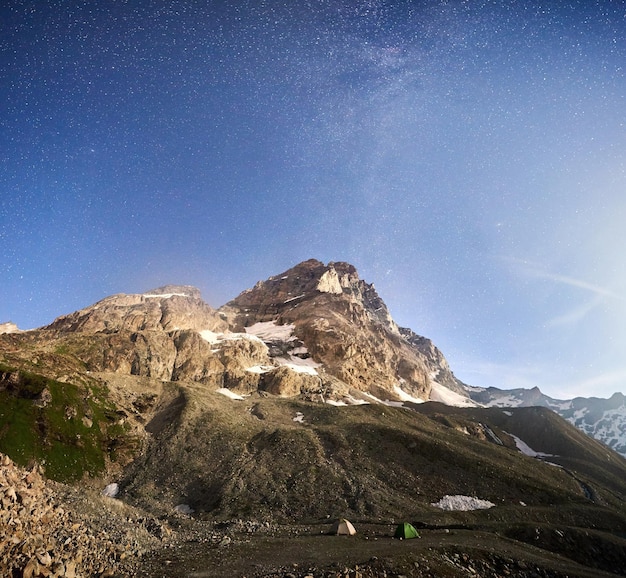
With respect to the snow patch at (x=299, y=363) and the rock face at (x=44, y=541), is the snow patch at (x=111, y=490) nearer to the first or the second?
the rock face at (x=44, y=541)

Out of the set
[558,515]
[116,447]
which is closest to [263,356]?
[116,447]

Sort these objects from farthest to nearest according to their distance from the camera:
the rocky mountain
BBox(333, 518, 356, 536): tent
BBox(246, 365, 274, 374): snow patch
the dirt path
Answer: BBox(246, 365, 274, 374): snow patch < BBox(333, 518, 356, 536): tent < the rocky mountain < the dirt path

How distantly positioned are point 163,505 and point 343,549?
36.5m

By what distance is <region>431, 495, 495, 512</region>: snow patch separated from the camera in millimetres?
55188

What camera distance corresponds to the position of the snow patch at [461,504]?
55.2 m

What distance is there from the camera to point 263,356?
17500 centimetres

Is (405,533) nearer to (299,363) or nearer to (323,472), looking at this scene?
(323,472)

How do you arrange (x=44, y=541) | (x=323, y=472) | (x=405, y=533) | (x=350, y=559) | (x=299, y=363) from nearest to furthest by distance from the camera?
(x=44, y=541) → (x=350, y=559) → (x=405, y=533) → (x=323, y=472) → (x=299, y=363)

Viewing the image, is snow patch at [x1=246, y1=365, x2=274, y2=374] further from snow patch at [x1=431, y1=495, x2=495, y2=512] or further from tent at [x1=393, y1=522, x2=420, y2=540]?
tent at [x1=393, y1=522, x2=420, y2=540]

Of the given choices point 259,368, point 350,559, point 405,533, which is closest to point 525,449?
point 259,368

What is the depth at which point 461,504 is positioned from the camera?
56156 mm

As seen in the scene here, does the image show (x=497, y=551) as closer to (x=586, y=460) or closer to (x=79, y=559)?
(x=79, y=559)

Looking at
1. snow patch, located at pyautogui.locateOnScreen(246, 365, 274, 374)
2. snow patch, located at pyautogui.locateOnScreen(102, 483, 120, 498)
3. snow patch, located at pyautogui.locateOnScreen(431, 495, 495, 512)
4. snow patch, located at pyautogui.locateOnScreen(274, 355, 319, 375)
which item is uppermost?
snow patch, located at pyautogui.locateOnScreen(274, 355, 319, 375)

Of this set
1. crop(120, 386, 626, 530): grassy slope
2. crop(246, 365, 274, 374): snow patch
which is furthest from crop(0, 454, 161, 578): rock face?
crop(246, 365, 274, 374): snow patch
